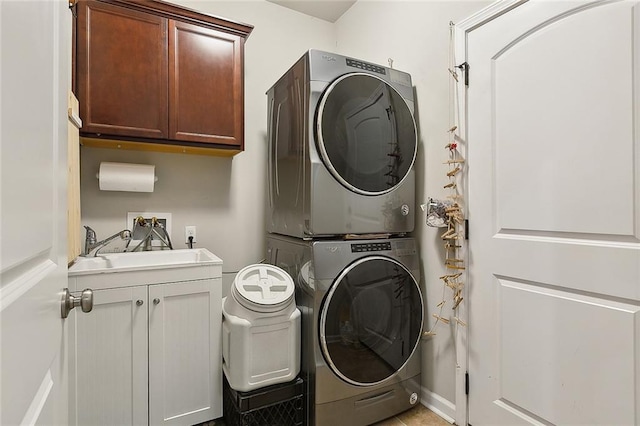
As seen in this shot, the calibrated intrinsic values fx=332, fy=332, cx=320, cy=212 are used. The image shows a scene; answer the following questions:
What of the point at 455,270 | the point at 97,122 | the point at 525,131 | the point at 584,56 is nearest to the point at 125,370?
the point at 97,122

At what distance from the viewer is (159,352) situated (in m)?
1.61

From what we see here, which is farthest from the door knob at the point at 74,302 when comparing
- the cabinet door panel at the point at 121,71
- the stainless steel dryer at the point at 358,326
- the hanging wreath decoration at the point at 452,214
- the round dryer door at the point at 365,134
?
the hanging wreath decoration at the point at 452,214

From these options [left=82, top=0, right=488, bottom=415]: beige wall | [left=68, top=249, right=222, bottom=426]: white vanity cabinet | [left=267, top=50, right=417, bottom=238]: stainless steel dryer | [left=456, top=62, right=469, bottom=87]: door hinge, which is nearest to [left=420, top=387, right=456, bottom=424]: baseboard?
[left=82, top=0, right=488, bottom=415]: beige wall

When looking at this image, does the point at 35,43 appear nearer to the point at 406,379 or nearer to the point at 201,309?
the point at 201,309

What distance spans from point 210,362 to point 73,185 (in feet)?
3.58

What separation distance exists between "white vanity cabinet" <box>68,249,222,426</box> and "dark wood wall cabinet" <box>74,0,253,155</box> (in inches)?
29.5

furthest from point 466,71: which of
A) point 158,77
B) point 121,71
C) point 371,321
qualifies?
point 121,71

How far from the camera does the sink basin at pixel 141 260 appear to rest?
157cm

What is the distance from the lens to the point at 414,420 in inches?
72.1

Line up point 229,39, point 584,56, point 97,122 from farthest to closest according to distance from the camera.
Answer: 1. point 229,39
2. point 97,122
3. point 584,56

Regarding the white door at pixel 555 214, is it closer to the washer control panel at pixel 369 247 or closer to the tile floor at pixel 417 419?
the tile floor at pixel 417 419

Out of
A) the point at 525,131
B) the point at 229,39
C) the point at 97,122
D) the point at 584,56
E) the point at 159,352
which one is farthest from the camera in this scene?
the point at 229,39

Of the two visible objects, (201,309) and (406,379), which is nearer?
(201,309)

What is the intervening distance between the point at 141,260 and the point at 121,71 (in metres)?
1.07
